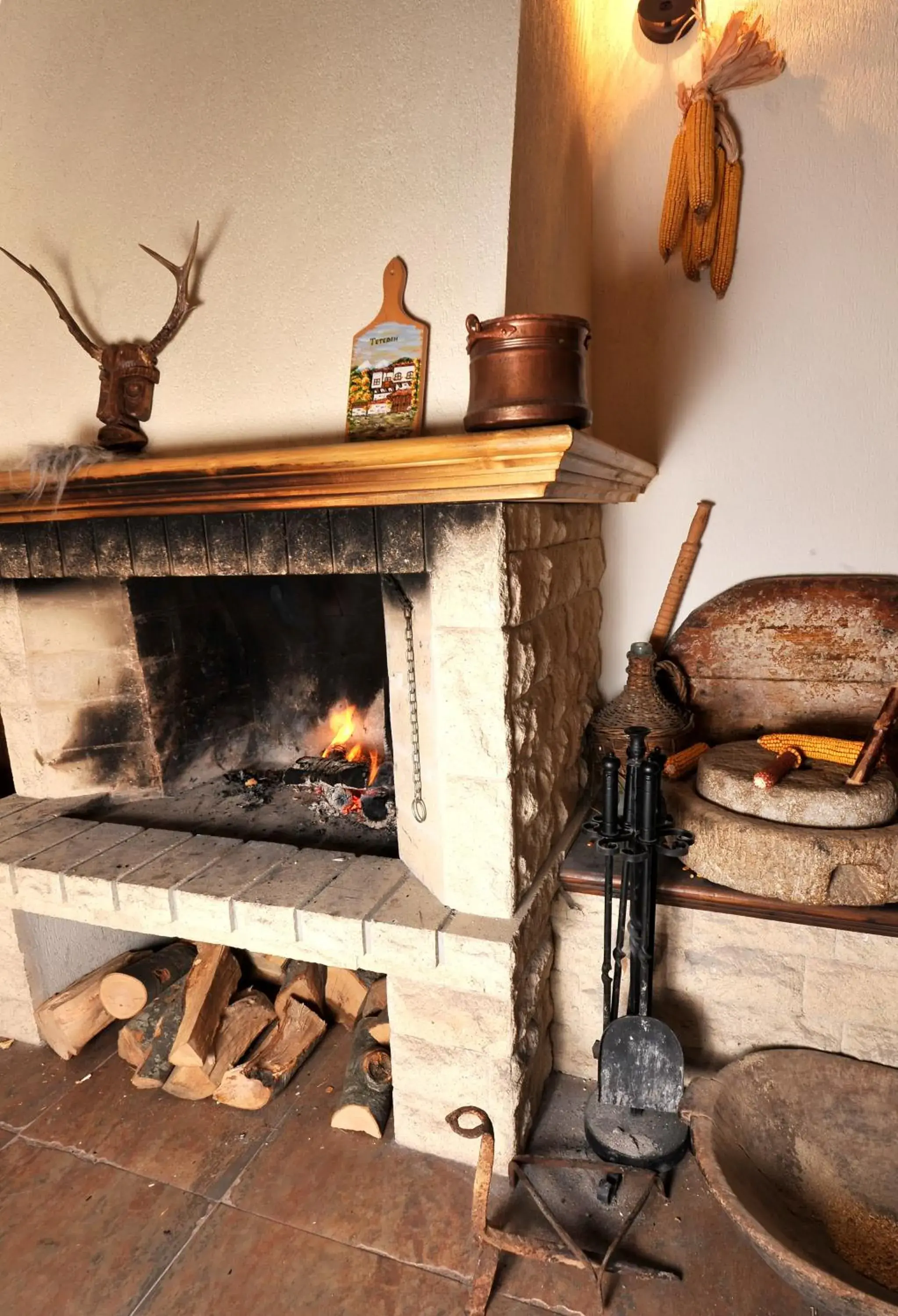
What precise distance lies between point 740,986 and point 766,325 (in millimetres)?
2091

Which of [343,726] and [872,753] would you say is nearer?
[872,753]

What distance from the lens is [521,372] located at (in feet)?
5.08

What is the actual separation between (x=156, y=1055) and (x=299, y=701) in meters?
1.31

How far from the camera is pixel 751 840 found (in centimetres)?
186

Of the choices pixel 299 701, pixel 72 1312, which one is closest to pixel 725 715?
Result: pixel 299 701

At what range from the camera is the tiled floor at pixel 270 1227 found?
1.63 metres

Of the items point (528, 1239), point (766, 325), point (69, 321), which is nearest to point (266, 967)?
point (528, 1239)

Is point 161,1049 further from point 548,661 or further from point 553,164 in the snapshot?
point 553,164

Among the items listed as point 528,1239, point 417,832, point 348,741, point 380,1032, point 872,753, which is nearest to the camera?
point 528,1239

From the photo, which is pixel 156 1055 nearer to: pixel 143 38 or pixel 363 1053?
pixel 363 1053

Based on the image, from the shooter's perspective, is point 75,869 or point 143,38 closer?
point 143,38

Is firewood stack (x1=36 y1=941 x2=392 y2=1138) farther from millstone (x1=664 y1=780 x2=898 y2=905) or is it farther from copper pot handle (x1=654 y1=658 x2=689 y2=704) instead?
copper pot handle (x1=654 y1=658 x2=689 y2=704)

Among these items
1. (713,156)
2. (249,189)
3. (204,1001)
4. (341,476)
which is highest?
(713,156)

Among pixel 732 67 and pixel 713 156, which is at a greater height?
pixel 732 67
